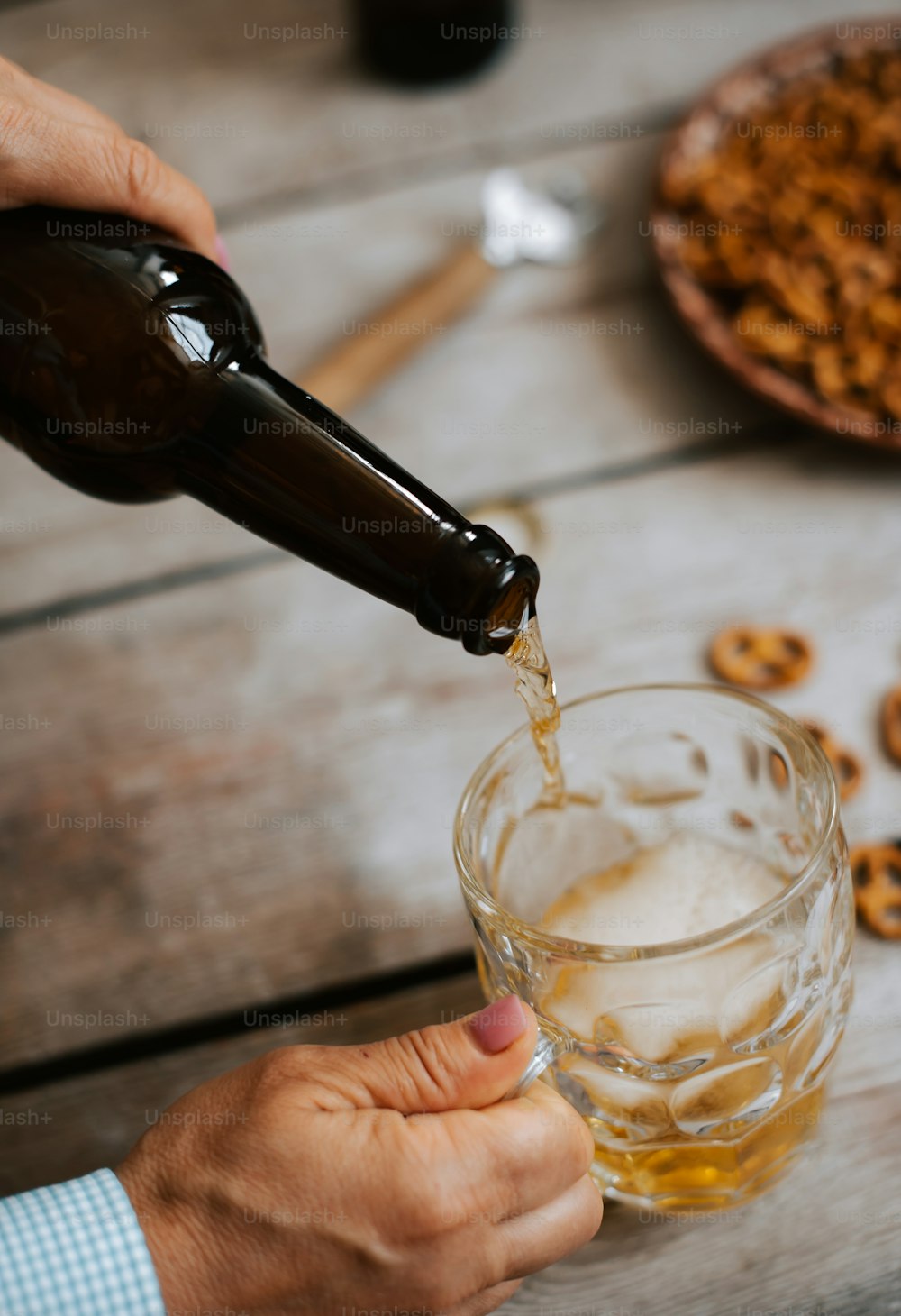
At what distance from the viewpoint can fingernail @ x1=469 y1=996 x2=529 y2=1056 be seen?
1.62 ft

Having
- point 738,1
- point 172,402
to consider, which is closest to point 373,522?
point 172,402

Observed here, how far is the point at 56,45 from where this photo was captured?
1.46 m

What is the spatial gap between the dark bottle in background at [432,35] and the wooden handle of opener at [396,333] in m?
0.34

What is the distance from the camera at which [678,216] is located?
997 millimetres

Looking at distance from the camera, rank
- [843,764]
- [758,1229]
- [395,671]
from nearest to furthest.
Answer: [758,1229] < [843,764] < [395,671]

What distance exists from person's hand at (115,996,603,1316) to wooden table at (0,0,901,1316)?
0.10m

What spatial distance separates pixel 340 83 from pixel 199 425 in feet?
3.21

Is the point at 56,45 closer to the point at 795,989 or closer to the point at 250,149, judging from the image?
the point at 250,149

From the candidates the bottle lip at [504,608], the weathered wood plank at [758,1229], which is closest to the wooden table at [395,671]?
the weathered wood plank at [758,1229]

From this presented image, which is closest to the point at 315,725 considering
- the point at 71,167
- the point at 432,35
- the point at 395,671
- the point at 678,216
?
the point at 395,671

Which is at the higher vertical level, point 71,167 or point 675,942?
point 71,167

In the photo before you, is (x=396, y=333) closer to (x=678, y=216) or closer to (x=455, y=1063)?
(x=678, y=216)

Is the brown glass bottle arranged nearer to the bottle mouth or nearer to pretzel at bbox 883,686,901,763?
the bottle mouth

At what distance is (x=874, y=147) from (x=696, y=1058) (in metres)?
0.82
